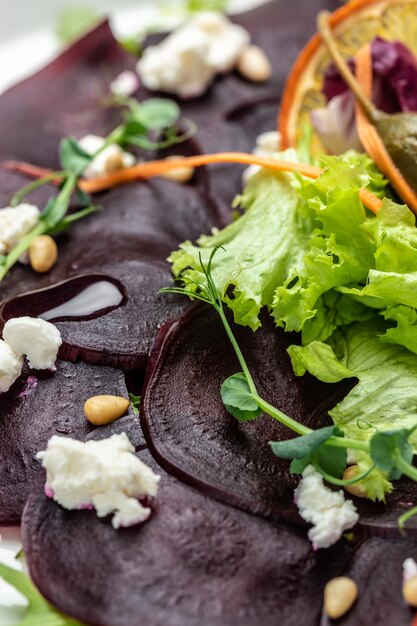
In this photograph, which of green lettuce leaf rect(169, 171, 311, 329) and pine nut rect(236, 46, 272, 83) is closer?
green lettuce leaf rect(169, 171, 311, 329)

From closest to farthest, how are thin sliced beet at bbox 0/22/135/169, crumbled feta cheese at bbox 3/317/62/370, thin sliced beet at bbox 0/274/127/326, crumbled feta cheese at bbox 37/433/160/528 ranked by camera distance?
crumbled feta cheese at bbox 37/433/160/528
crumbled feta cheese at bbox 3/317/62/370
thin sliced beet at bbox 0/274/127/326
thin sliced beet at bbox 0/22/135/169

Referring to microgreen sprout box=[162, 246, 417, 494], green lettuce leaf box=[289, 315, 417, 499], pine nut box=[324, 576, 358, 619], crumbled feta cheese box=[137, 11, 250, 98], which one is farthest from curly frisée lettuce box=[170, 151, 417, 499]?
crumbled feta cheese box=[137, 11, 250, 98]

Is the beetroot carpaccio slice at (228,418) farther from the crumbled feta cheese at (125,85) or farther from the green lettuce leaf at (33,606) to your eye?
the crumbled feta cheese at (125,85)

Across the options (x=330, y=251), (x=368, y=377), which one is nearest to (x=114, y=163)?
(x=330, y=251)

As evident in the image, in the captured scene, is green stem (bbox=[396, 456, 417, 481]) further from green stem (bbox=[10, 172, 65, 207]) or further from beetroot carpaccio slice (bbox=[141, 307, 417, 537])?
green stem (bbox=[10, 172, 65, 207])

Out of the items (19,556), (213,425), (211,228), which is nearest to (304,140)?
(211,228)

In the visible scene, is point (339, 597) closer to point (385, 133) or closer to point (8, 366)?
point (8, 366)

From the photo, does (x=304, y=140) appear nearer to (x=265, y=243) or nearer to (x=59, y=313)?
(x=265, y=243)
